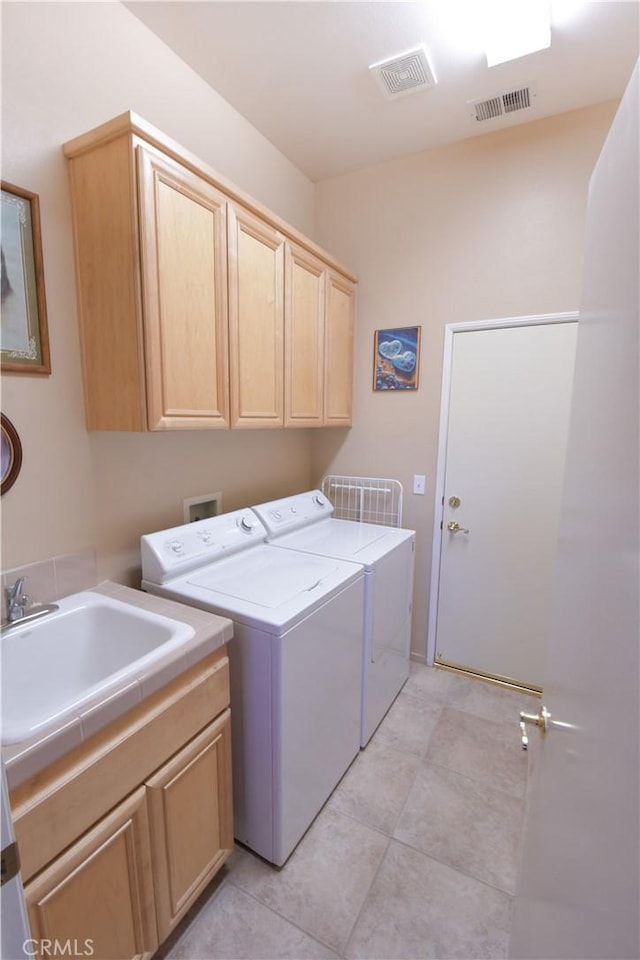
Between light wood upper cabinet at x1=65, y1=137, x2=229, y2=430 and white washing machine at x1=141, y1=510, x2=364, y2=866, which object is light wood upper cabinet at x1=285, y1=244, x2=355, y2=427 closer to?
Answer: light wood upper cabinet at x1=65, y1=137, x2=229, y2=430

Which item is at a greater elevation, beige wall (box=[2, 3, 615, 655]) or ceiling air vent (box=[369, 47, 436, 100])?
ceiling air vent (box=[369, 47, 436, 100])

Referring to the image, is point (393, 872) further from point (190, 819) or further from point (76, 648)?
point (76, 648)

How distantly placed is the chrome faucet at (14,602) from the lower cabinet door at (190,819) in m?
0.62

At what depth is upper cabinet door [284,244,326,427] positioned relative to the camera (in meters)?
2.00

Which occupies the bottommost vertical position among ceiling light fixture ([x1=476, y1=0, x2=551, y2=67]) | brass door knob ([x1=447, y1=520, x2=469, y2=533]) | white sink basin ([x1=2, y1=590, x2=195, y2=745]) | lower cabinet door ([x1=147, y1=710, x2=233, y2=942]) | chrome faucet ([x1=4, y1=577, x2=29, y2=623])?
lower cabinet door ([x1=147, y1=710, x2=233, y2=942])

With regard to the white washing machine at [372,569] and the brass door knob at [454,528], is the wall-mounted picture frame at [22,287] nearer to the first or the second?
the white washing machine at [372,569]

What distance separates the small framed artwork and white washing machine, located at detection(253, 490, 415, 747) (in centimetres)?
84

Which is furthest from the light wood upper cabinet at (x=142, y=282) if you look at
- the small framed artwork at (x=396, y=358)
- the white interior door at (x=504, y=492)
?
the white interior door at (x=504, y=492)

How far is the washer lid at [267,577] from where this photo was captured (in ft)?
4.82

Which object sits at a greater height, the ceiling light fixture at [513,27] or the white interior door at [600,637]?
the ceiling light fixture at [513,27]

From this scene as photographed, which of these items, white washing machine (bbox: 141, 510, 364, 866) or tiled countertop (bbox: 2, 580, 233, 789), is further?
white washing machine (bbox: 141, 510, 364, 866)

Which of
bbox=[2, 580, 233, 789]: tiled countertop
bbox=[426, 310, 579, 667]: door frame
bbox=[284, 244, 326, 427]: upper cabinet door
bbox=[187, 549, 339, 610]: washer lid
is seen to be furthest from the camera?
bbox=[426, 310, 579, 667]: door frame

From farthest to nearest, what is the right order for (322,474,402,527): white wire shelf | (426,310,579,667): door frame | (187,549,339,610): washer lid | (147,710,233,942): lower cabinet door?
(322,474,402,527): white wire shelf
(426,310,579,667): door frame
(187,549,339,610): washer lid
(147,710,233,942): lower cabinet door

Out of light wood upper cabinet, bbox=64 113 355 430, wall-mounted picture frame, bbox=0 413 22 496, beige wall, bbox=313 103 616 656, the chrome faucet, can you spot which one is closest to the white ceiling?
beige wall, bbox=313 103 616 656
